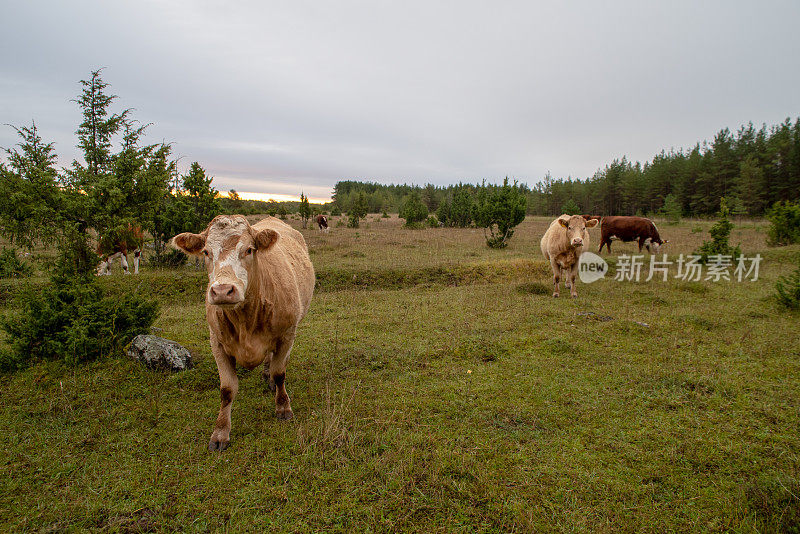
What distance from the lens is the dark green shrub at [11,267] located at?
38.1 ft

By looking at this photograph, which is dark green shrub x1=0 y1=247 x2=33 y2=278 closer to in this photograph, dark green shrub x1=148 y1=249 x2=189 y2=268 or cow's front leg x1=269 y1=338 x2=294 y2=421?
dark green shrub x1=148 y1=249 x2=189 y2=268

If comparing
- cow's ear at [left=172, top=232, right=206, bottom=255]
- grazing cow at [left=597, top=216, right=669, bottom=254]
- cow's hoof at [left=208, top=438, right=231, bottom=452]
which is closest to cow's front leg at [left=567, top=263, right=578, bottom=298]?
cow's hoof at [left=208, top=438, right=231, bottom=452]

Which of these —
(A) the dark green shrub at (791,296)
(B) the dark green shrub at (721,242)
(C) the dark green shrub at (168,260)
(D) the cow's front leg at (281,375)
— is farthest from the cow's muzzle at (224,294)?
(B) the dark green shrub at (721,242)

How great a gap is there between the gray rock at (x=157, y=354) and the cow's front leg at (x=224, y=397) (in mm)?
1736

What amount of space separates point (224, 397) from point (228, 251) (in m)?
1.73

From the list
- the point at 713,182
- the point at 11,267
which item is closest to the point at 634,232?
the point at 11,267

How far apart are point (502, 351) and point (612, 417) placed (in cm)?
222

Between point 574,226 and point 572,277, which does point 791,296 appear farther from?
point 574,226

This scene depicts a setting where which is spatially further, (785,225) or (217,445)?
(785,225)

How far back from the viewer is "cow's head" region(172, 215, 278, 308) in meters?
3.04

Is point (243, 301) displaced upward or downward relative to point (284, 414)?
upward

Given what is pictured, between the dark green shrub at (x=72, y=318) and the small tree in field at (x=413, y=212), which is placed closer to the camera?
the dark green shrub at (x=72, y=318)

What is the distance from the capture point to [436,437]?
3.90 m

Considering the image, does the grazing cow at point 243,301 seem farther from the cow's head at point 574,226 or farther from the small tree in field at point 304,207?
the small tree in field at point 304,207
